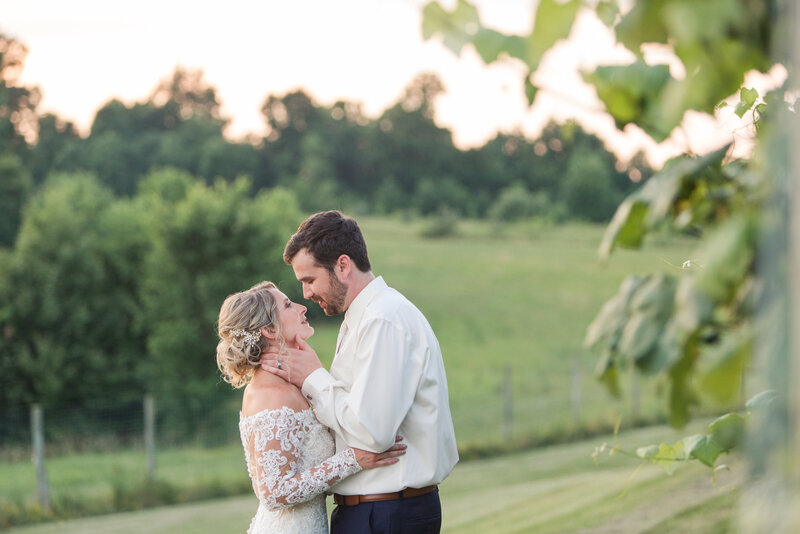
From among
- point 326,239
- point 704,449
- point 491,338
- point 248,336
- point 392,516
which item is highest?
point 326,239

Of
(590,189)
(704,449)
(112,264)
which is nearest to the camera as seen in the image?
(704,449)

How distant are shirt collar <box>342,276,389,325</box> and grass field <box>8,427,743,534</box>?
3442 millimetres

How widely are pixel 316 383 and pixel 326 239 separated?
0.57 m

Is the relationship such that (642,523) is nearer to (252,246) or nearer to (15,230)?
(252,246)

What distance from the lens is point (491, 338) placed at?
118ft

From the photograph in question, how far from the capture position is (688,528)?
759 centimetres

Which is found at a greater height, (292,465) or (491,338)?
(292,465)

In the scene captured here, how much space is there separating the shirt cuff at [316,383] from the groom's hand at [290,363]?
7 cm

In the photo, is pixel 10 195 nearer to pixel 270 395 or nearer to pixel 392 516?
pixel 270 395

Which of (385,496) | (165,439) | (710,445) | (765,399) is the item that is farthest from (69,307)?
(765,399)

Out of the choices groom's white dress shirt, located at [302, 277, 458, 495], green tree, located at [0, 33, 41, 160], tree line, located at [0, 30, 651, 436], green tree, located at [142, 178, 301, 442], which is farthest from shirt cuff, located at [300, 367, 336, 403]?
green tree, located at [0, 33, 41, 160]

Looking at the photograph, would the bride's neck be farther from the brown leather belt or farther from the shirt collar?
the brown leather belt

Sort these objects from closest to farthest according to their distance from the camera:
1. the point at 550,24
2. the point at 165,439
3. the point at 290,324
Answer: the point at 550,24 → the point at 290,324 → the point at 165,439

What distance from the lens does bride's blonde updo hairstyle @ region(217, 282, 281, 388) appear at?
146 inches
